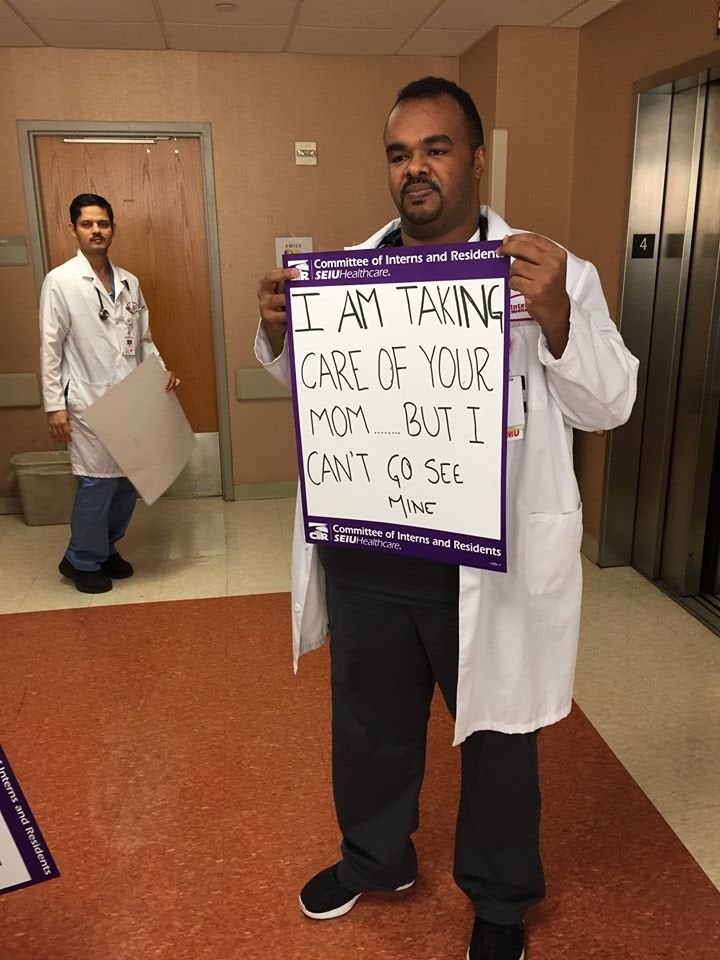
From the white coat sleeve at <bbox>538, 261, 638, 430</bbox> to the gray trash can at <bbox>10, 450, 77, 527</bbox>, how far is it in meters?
3.46

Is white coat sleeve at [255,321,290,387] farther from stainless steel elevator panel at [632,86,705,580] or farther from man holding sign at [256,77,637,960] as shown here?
stainless steel elevator panel at [632,86,705,580]

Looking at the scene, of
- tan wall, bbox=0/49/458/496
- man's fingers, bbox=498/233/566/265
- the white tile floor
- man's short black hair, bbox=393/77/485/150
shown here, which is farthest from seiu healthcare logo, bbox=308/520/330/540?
tan wall, bbox=0/49/458/496

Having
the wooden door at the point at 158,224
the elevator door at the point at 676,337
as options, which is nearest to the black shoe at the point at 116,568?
the wooden door at the point at 158,224

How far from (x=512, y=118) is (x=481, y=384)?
A: 2844 millimetres

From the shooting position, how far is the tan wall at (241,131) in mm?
4035

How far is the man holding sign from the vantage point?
1.28 metres

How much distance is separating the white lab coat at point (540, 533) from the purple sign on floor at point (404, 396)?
3.4 inches

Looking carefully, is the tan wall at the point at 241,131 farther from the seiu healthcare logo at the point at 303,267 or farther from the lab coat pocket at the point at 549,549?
the lab coat pocket at the point at 549,549

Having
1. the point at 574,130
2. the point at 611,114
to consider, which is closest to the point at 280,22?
the point at 574,130

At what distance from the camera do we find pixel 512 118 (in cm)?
362

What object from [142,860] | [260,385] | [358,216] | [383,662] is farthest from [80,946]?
[358,216]

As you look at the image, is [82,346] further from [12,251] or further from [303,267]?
[303,267]

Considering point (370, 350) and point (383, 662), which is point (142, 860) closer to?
point (383, 662)

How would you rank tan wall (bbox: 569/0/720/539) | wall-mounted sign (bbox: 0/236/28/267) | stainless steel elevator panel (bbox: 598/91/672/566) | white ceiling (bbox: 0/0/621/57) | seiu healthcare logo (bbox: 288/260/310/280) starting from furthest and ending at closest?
wall-mounted sign (bbox: 0/236/28/267)
white ceiling (bbox: 0/0/621/57)
stainless steel elevator panel (bbox: 598/91/672/566)
tan wall (bbox: 569/0/720/539)
seiu healthcare logo (bbox: 288/260/310/280)
